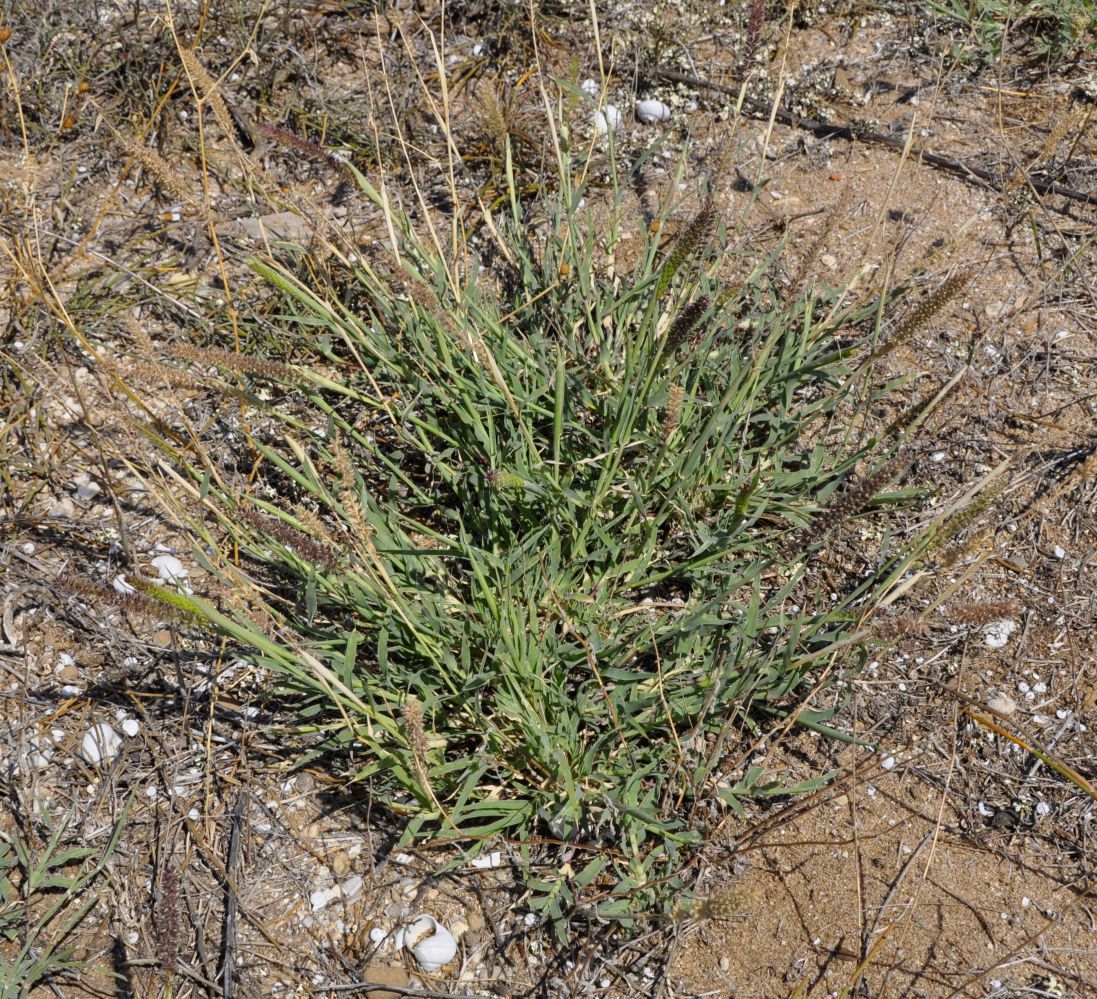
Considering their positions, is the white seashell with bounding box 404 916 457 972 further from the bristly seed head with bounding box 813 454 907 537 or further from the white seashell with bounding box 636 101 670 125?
the white seashell with bounding box 636 101 670 125

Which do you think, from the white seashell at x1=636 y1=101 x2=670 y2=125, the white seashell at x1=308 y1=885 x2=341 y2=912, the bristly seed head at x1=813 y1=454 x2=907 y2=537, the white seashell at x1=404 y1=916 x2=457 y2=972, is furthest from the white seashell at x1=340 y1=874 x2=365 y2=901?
the white seashell at x1=636 y1=101 x2=670 y2=125

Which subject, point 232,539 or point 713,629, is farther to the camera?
point 232,539

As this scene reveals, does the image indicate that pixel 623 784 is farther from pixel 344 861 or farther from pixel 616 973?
pixel 344 861

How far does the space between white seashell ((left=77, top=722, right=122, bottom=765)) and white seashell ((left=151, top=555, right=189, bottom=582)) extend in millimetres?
392

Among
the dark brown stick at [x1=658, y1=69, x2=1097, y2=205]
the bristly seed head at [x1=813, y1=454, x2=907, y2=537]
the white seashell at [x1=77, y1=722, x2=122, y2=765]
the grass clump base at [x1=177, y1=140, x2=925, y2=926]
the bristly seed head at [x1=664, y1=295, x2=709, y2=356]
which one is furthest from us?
the dark brown stick at [x1=658, y1=69, x2=1097, y2=205]

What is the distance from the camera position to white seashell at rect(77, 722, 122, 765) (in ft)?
6.92

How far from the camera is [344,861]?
1.98 metres

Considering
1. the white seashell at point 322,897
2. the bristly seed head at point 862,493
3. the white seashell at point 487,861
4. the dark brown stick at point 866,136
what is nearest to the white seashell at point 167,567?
the white seashell at point 322,897

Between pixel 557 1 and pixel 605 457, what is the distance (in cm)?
223

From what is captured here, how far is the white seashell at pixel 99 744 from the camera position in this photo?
6.92 feet

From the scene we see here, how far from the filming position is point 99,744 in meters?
2.11

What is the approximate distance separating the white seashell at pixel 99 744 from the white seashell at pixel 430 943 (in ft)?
2.49

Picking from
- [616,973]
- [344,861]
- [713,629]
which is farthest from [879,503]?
[344,861]

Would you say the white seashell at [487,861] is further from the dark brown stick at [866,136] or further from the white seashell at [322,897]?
the dark brown stick at [866,136]
